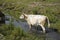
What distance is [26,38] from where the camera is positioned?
1131 cm

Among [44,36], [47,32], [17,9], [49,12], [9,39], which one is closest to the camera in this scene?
[9,39]

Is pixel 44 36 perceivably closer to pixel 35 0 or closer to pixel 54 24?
pixel 54 24

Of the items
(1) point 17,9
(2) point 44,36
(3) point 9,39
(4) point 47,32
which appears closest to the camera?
(3) point 9,39

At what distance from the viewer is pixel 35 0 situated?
23.4 m

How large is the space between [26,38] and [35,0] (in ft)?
40.9

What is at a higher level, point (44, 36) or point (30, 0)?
point (30, 0)

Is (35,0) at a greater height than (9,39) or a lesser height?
greater

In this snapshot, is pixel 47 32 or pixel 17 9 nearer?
pixel 47 32

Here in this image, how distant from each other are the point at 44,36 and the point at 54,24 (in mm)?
2450

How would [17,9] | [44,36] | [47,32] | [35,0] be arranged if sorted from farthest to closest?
[35,0] → [17,9] → [47,32] → [44,36]

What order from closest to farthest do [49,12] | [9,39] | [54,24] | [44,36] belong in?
[9,39] < [44,36] < [54,24] < [49,12]

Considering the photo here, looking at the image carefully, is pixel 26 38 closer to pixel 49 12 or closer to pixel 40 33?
pixel 40 33

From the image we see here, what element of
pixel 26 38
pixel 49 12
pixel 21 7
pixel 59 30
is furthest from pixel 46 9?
pixel 26 38

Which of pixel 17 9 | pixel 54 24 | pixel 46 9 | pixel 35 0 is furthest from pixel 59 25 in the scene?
pixel 35 0
